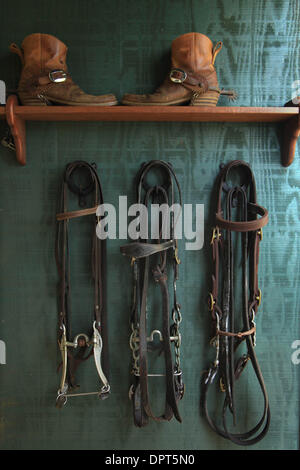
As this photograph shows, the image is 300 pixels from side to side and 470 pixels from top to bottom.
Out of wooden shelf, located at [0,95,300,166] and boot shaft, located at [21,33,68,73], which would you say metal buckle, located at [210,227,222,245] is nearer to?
wooden shelf, located at [0,95,300,166]

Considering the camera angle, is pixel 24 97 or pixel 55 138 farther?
pixel 55 138

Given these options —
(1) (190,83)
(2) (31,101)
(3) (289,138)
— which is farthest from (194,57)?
(2) (31,101)

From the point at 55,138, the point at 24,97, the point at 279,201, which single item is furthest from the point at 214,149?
the point at 24,97

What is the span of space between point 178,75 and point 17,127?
2.30 ft

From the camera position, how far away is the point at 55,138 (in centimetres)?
151

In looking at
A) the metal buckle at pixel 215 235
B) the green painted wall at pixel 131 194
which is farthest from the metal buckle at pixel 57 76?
the metal buckle at pixel 215 235

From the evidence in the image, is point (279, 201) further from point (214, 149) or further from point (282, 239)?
point (214, 149)

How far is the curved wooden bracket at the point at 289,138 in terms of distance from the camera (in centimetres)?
139

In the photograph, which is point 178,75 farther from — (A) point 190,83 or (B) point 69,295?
(B) point 69,295

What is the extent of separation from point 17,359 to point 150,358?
2.03 ft

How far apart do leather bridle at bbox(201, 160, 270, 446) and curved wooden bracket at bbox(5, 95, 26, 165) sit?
2.93 ft

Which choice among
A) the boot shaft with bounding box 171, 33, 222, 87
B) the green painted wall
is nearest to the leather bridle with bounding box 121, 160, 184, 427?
the green painted wall

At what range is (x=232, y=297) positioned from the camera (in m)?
1.50

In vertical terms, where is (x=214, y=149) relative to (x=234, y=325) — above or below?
above
